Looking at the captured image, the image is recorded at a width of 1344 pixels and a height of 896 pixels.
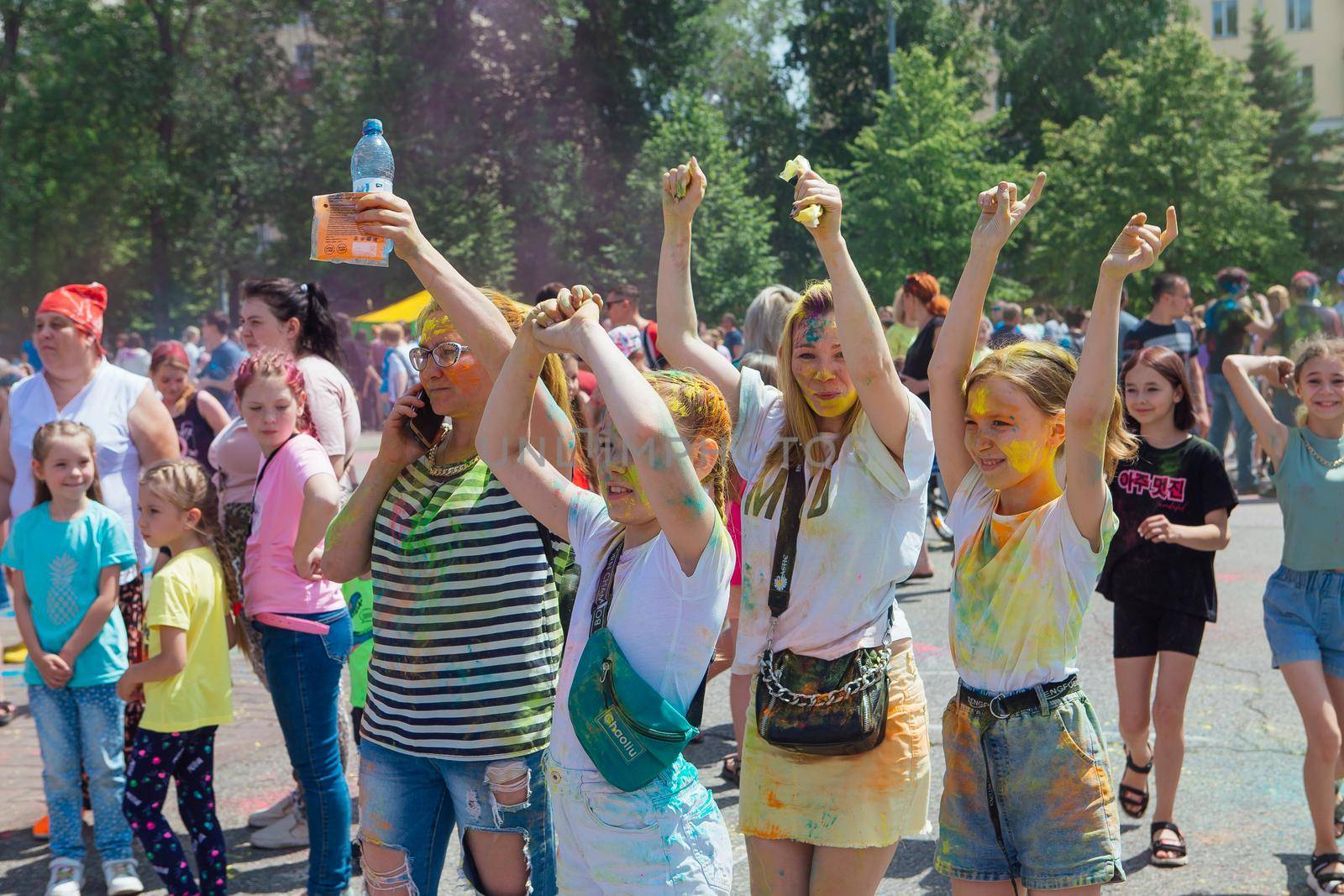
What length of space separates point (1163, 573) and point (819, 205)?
2409 mm

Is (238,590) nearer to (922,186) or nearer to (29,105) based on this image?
(922,186)

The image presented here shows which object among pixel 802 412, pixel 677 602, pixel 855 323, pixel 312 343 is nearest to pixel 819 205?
pixel 855 323

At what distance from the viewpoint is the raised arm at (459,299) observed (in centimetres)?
283

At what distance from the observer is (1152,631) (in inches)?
177

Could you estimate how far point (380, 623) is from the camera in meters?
3.08

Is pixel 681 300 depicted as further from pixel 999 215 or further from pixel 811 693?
pixel 811 693

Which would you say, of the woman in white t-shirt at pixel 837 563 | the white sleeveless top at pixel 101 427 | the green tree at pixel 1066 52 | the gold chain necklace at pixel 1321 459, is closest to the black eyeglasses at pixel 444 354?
the woman in white t-shirt at pixel 837 563

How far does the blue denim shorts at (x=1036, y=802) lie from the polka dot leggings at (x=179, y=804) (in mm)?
2380

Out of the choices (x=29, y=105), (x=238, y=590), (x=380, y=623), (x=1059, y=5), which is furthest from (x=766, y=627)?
(x=1059, y=5)

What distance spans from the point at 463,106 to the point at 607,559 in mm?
32928

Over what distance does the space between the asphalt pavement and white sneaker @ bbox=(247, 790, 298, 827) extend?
77 millimetres

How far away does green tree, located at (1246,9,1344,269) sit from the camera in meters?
42.6

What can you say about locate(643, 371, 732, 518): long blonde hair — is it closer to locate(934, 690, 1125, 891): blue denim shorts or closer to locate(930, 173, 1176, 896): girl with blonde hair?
locate(930, 173, 1176, 896): girl with blonde hair

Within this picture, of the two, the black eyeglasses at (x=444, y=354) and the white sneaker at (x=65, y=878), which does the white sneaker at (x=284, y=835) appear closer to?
the white sneaker at (x=65, y=878)
